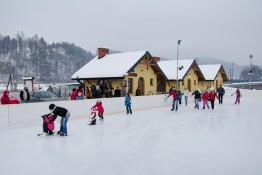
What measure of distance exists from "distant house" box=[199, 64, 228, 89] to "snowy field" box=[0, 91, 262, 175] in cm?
2884

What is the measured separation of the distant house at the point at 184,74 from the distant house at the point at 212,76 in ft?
9.85

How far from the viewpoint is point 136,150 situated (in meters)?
8.36

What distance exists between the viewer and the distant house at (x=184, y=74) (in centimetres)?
3306

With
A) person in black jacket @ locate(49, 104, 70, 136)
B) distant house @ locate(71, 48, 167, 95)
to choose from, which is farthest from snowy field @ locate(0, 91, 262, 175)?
distant house @ locate(71, 48, 167, 95)

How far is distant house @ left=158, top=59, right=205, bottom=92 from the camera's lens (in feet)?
108

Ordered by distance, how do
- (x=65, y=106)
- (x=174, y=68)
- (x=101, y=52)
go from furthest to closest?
(x=174, y=68) → (x=101, y=52) → (x=65, y=106)

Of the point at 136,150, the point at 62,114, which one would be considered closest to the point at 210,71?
the point at 62,114

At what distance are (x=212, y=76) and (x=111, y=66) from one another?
19120 millimetres

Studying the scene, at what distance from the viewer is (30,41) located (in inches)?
4830

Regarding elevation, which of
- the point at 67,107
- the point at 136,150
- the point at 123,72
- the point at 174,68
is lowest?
the point at 136,150

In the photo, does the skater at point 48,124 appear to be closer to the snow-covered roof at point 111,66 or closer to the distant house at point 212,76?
the snow-covered roof at point 111,66

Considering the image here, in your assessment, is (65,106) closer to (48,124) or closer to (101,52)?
(48,124)

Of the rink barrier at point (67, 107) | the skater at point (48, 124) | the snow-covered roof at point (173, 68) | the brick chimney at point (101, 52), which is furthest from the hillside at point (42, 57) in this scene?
the skater at point (48, 124)

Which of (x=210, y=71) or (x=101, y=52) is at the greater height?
(x=101, y=52)
